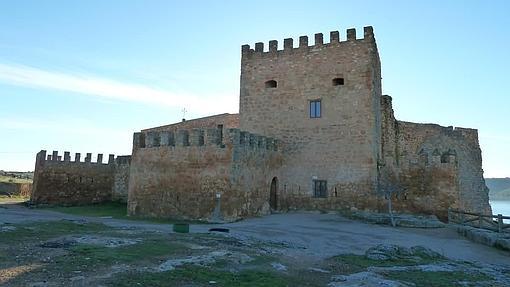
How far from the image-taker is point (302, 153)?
867 inches

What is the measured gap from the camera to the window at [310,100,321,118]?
21984 millimetres

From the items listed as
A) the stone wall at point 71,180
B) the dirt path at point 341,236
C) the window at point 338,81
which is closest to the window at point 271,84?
the window at point 338,81

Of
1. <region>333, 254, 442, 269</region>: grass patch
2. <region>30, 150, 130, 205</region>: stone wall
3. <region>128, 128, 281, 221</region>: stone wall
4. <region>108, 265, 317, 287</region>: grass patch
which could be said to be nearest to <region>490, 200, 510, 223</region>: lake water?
<region>128, 128, 281, 221</region>: stone wall

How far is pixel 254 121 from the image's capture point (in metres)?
23.5

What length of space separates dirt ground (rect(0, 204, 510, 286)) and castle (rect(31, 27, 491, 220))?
199 inches

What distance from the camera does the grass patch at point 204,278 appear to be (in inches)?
242

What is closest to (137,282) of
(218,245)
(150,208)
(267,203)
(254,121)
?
(218,245)

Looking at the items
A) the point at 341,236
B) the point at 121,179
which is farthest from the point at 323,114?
the point at 121,179

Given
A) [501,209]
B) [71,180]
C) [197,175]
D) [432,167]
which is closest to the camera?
[197,175]

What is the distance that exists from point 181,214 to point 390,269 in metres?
11.3

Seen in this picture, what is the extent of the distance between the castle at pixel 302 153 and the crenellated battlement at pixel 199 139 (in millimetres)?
48

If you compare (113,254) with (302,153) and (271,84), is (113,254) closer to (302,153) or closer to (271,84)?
(302,153)

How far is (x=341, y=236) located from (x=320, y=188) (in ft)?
24.6

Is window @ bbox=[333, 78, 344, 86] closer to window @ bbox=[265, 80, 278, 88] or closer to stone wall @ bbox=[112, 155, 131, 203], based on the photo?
window @ bbox=[265, 80, 278, 88]
